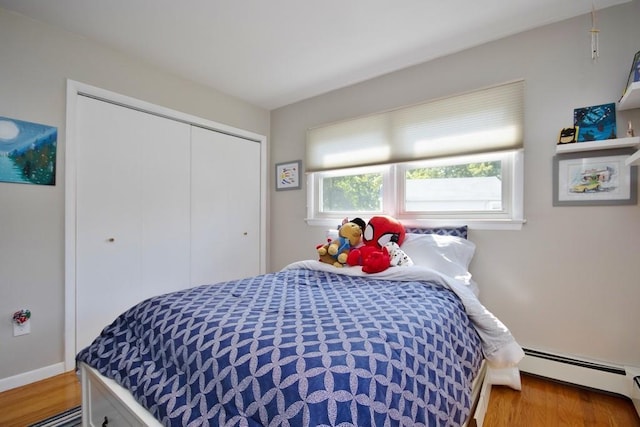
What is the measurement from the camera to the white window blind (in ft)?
6.98

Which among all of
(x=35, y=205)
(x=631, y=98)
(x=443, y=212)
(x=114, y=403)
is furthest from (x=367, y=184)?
(x=35, y=205)

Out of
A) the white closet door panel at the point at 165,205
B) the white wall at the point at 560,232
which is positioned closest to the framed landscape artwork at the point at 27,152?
the white closet door panel at the point at 165,205

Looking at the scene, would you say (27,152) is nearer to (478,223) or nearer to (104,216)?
(104,216)

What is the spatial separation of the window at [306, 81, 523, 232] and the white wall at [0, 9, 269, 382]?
79.5 inches

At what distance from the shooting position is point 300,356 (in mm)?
848

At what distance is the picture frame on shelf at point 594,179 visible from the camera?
1.77m

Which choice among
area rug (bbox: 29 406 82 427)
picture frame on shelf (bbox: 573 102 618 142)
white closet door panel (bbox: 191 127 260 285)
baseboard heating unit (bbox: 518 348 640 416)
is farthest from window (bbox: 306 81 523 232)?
area rug (bbox: 29 406 82 427)

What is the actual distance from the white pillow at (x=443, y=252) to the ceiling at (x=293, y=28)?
4.71 feet

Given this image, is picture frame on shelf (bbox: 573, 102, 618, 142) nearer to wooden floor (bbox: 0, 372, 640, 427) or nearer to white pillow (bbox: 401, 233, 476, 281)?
white pillow (bbox: 401, 233, 476, 281)

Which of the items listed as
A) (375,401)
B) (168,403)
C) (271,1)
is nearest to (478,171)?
(271,1)

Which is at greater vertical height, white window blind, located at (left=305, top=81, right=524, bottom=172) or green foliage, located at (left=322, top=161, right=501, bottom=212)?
white window blind, located at (left=305, top=81, right=524, bottom=172)

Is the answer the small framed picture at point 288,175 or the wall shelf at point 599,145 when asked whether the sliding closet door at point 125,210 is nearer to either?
A: the small framed picture at point 288,175

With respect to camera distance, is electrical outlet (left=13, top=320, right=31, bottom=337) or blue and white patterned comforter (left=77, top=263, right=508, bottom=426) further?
electrical outlet (left=13, top=320, right=31, bottom=337)

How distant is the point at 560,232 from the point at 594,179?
1.20 feet
